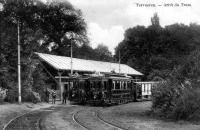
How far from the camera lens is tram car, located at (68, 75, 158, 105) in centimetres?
2723

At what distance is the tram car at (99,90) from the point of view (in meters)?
27.2

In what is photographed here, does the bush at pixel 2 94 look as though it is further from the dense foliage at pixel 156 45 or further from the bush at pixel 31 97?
the dense foliage at pixel 156 45

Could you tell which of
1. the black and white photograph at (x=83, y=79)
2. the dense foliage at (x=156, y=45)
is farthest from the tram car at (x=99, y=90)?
the dense foliage at (x=156, y=45)

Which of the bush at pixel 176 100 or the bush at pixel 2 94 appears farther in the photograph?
the bush at pixel 2 94

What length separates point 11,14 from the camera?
55.8 meters

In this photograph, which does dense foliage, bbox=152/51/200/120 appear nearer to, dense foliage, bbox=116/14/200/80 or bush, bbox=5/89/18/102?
bush, bbox=5/89/18/102

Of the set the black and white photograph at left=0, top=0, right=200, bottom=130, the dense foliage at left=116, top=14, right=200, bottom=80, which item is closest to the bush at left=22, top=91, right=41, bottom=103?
the black and white photograph at left=0, top=0, right=200, bottom=130

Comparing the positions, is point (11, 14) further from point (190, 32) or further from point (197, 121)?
point (197, 121)

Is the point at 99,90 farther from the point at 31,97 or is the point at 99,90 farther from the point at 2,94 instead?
the point at 2,94

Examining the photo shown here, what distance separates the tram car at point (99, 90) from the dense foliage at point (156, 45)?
35.1 metres

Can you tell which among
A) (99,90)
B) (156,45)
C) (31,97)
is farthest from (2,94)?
(156,45)

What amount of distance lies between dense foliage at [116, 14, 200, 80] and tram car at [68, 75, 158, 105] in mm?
35089

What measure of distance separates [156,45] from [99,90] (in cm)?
4368

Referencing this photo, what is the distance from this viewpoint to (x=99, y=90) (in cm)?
2725
